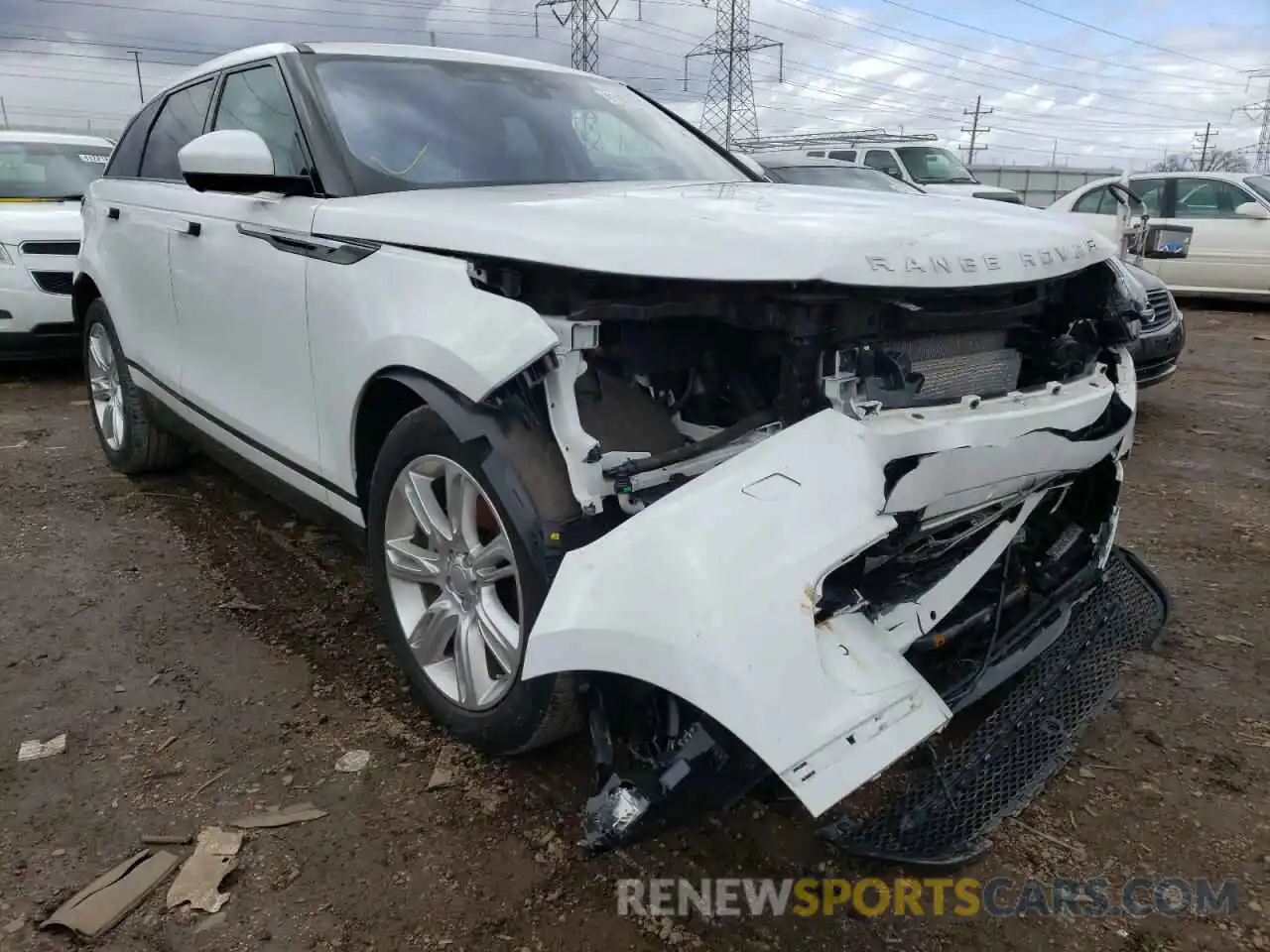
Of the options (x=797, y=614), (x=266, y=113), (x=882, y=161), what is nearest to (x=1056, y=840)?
(x=797, y=614)

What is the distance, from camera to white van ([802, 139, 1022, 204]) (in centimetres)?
1285

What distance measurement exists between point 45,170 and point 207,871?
7811 mm

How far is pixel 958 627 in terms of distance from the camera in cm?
221

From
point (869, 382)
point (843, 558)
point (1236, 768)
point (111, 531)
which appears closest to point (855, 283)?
point (869, 382)

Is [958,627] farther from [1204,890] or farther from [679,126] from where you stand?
[679,126]

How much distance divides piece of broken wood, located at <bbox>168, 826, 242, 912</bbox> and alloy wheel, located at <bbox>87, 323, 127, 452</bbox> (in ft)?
10.0

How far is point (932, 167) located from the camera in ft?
43.7

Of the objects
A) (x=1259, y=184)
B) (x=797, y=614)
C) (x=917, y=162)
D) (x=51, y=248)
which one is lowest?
(x=51, y=248)

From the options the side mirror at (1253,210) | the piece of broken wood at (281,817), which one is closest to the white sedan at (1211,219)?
the side mirror at (1253,210)

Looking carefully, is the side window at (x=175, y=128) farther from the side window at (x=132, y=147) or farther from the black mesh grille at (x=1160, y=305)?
the black mesh grille at (x=1160, y=305)

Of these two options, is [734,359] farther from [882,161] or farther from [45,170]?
[882,161]

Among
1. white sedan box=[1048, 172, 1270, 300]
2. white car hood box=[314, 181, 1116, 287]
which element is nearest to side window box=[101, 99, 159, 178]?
white car hood box=[314, 181, 1116, 287]

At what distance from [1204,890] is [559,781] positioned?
1477 mm

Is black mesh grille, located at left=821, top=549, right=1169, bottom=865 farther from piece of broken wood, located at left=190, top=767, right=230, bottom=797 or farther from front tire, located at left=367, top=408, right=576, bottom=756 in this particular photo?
piece of broken wood, located at left=190, top=767, right=230, bottom=797
